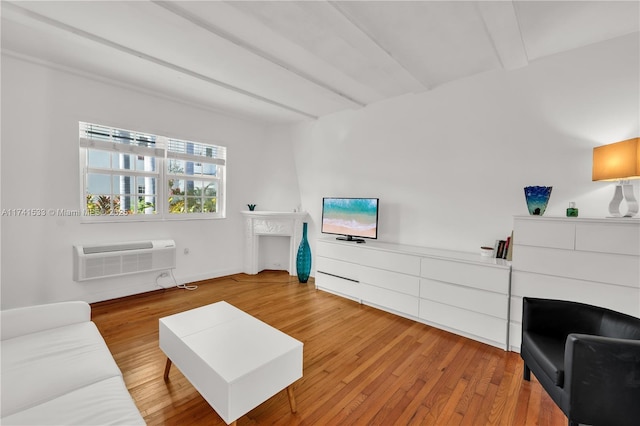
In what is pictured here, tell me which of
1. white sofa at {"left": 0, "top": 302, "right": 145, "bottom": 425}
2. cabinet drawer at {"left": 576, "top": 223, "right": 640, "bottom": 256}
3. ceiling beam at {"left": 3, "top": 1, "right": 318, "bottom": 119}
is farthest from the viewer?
ceiling beam at {"left": 3, "top": 1, "right": 318, "bottom": 119}

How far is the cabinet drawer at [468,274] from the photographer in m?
2.49

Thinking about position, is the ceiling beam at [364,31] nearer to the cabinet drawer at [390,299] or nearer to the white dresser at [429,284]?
the white dresser at [429,284]

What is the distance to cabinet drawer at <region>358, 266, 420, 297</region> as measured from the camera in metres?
3.05

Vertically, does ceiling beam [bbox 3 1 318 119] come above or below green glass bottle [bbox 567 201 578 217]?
above

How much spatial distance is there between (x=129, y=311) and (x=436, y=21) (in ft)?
13.9

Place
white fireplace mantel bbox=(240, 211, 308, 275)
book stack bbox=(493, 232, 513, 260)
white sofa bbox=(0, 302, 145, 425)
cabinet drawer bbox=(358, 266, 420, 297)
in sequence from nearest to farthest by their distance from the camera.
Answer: white sofa bbox=(0, 302, 145, 425) → book stack bbox=(493, 232, 513, 260) → cabinet drawer bbox=(358, 266, 420, 297) → white fireplace mantel bbox=(240, 211, 308, 275)

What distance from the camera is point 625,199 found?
209 cm

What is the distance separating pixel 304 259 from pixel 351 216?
3.68 feet

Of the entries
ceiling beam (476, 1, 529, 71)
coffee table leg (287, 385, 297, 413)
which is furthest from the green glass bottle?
coffee table leg (287, 385, 297, 413)

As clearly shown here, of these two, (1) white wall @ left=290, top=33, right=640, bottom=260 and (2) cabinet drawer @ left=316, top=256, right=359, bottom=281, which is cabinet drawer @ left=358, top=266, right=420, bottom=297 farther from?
(1) white wall @ left=290, top=33, right=640, bottom=260

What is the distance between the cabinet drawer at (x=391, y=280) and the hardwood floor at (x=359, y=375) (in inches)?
12.9

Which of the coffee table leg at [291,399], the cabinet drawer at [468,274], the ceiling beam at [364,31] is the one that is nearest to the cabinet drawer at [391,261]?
the cabinet drawer at [468,274]

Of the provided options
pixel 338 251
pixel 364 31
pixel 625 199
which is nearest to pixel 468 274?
pixel 625 199

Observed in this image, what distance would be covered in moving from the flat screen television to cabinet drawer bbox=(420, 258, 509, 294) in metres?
A: 0.89
